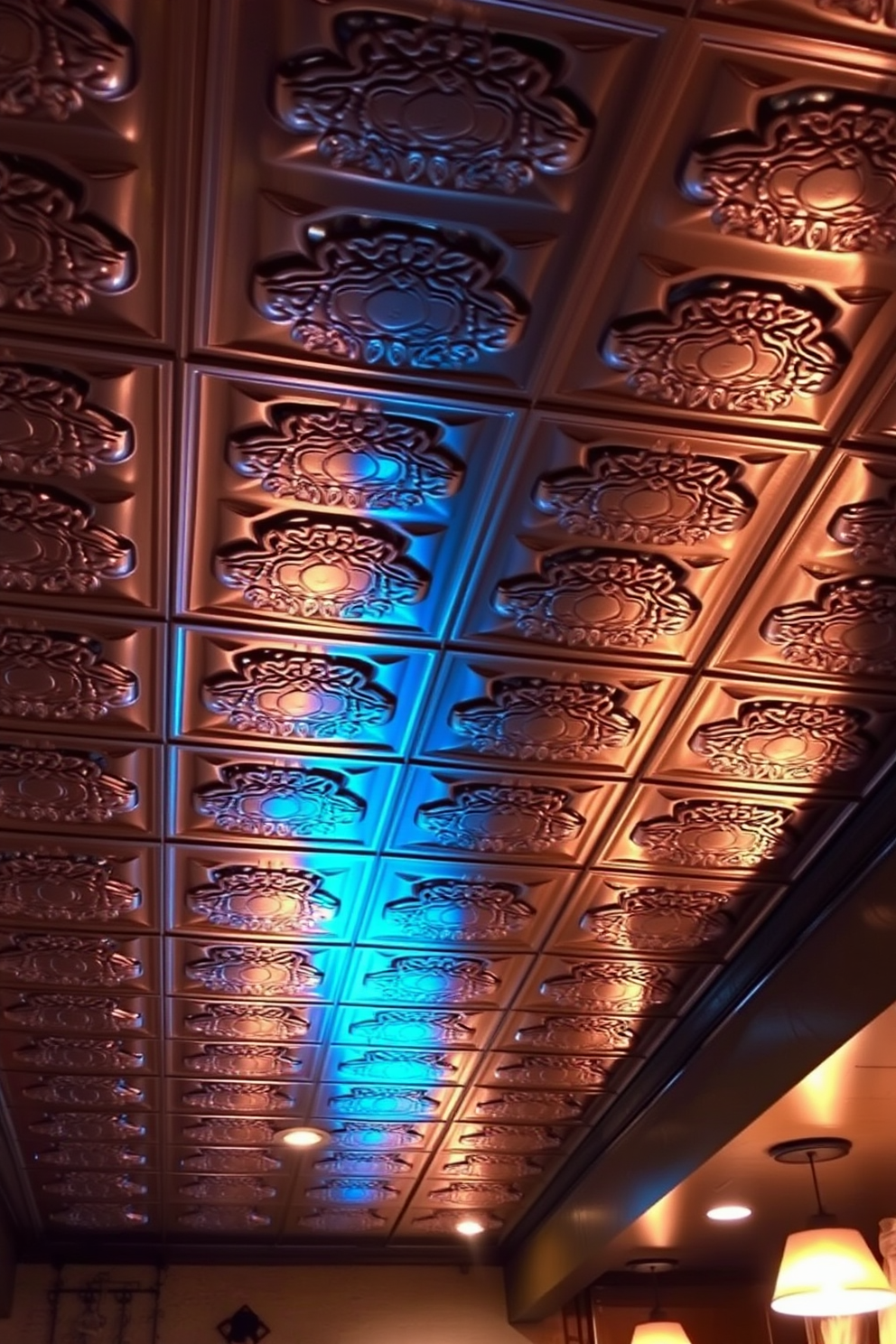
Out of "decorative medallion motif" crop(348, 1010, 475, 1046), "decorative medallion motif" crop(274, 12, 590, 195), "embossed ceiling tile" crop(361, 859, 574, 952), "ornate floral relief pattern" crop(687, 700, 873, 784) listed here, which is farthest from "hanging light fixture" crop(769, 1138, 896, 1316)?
"decorative medallion motif" crop(274, 12, 590, 195)

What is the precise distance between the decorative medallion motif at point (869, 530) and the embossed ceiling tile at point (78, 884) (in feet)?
5.42

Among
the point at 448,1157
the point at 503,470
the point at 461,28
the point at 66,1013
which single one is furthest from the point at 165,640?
the point at 448,1157

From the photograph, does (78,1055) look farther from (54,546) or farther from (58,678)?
(54,546)

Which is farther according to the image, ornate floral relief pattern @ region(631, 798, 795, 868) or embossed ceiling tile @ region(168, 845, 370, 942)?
embossed ceiling tile @ region(168, 845, 370, 942)

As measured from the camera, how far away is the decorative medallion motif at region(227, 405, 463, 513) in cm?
177

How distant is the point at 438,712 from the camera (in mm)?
2398

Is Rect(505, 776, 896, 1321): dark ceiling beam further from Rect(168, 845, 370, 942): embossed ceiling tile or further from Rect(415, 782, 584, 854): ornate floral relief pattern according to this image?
Rect(168, 845, 370, 942): embossed ceiling tile

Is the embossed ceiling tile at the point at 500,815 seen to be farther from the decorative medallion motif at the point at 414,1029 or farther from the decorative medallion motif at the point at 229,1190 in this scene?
the decorative medallion motif at the point at 229,1190

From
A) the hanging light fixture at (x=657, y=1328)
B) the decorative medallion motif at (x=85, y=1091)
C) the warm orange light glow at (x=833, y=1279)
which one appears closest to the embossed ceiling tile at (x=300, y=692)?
the decorative medallion motif at (x=85, y=1091)

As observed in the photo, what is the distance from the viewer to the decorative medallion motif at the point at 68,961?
307cm

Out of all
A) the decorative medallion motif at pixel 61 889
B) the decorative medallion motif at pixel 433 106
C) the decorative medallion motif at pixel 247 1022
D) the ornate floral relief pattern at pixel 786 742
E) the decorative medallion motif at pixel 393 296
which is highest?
the decorative medallion motif at pixel 433 106

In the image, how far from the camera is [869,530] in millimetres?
1988

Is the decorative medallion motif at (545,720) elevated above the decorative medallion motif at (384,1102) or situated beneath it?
elevated above

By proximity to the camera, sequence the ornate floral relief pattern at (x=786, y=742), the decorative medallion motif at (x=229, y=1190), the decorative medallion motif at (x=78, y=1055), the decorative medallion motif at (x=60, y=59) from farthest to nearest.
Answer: the decorative medallion motif at (x=229, y=1190) < the decorative medallion motif at (x=78, y=1055) < the ornate floral relief pattern at (x=786, y=742) < the decorative medallion motif at (x=60, y=59)
